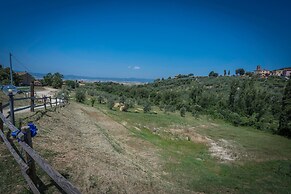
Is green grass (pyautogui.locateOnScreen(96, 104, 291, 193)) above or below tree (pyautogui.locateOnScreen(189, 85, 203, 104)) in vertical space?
below

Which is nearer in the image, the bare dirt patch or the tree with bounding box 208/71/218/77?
the bare dirt patch

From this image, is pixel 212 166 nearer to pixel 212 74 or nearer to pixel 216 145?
pixel 216 145

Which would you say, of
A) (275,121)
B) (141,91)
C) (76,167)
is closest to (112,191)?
(76,167)

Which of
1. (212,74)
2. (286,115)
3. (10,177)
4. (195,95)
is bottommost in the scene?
(286,115)

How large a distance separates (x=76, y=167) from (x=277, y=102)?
52250 millimetres

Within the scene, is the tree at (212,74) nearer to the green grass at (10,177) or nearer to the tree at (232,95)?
the tree at (232,95)

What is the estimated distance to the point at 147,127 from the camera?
28562 millimetres

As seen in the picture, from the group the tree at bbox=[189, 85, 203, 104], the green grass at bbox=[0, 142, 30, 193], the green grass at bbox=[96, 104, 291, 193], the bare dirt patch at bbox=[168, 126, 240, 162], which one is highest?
the green grass at bbox=[0, 142, 30, 193]

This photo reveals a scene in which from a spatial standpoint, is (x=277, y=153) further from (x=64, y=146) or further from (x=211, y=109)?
(x=211, y=109)

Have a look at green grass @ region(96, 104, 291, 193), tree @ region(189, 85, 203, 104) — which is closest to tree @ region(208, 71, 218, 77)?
tree @ region(189, 85, 203, 104)

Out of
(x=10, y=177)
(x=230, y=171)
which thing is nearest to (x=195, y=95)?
(x=230, y=171)

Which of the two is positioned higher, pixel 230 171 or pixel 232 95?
pixel 232 95

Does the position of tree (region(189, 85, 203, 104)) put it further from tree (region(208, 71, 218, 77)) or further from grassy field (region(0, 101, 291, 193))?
tree (region(208, 71, 218, 77))

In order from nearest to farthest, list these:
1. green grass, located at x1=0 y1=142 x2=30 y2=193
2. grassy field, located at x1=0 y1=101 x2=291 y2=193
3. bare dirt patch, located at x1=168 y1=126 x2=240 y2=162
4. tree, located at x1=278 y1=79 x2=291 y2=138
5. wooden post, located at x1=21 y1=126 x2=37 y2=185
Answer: wooden post, located at x1=21 y1=126 x2=37 y2=185, green grass, located at x1=0 y1=142 x2=30 y2=193, grassy field, located at x1=0 y1=101 x2=291 y2=193, bare dirt patch, located at x1=168 y1=126 x2=240 y2=162, tree, located at x1=278 y1=79 x2=291 y2=138
